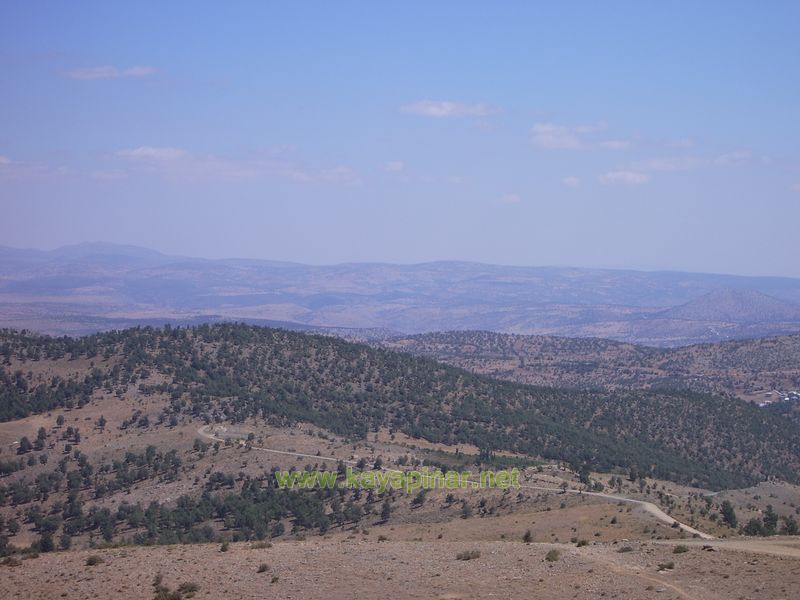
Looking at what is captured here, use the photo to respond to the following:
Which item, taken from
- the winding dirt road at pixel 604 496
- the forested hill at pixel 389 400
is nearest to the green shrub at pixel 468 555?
the winding dirt road at pixel 604 496

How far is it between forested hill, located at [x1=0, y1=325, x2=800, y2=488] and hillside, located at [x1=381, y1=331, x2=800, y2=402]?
101ft

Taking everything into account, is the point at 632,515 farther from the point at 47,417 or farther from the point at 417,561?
the point at 47,417

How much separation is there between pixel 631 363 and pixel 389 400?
83062 millimetres

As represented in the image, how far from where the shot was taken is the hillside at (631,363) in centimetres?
13225

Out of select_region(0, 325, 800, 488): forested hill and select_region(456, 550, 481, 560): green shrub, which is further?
select_region(0, 325, 800, 488): forested hill

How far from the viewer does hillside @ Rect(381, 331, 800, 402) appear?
132 meters

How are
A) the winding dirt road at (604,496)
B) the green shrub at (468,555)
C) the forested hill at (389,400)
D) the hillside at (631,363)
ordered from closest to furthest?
the green shrub at (468,555), the winding dirt road at (604,496), the forested hill at (389,400), the hillside at (631,363)

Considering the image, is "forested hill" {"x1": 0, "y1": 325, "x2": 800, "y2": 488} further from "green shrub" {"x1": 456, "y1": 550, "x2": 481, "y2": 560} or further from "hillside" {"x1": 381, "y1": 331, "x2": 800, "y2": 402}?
"green shrub" {"x1": 456, "y1": 550, "x2": 481, "y2": 560}

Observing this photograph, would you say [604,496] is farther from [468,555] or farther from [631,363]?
[631,363]

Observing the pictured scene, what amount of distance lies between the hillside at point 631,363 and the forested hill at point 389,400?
101ft

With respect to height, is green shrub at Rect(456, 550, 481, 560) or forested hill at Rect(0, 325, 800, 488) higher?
green shrub at Rect(456, 550, 481, 560)

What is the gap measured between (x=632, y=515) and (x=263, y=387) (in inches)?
2212

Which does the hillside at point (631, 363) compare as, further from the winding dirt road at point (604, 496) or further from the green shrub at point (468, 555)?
the green shrub at point (468, 555)

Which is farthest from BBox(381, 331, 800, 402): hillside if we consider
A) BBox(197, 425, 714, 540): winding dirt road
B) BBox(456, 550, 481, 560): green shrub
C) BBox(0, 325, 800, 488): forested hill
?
BBox(456, 550, 481, 560): green shrub
